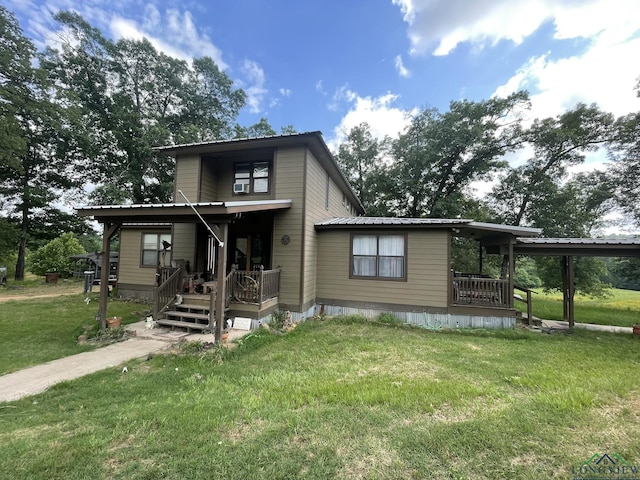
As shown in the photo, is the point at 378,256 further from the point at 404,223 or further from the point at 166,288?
the point at 166,288

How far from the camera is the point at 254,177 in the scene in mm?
8625

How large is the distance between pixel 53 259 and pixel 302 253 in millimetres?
20488

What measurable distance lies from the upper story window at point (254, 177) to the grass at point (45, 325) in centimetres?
511

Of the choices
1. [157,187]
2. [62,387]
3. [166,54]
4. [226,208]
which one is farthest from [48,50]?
[62,387]

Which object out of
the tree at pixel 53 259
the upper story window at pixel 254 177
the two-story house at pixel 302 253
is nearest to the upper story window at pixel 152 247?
the two-story house at pixel 302 253

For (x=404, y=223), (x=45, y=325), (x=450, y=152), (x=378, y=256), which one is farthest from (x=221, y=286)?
(x=450, y=152)

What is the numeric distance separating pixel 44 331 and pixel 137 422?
600 cm

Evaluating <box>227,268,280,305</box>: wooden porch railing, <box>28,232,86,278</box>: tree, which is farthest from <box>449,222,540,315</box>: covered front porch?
<box>28,232,86,278</box>: tree

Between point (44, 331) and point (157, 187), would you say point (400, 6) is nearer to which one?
point (44, 331)

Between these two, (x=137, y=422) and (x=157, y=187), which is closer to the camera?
(x=137, y=422)

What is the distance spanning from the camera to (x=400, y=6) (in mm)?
11406

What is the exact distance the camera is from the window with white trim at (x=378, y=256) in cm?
830

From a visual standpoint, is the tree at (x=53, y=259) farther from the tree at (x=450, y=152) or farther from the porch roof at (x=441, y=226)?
the tree at (x=450, y=152)

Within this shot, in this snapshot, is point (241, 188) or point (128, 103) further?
point (128, 103)
